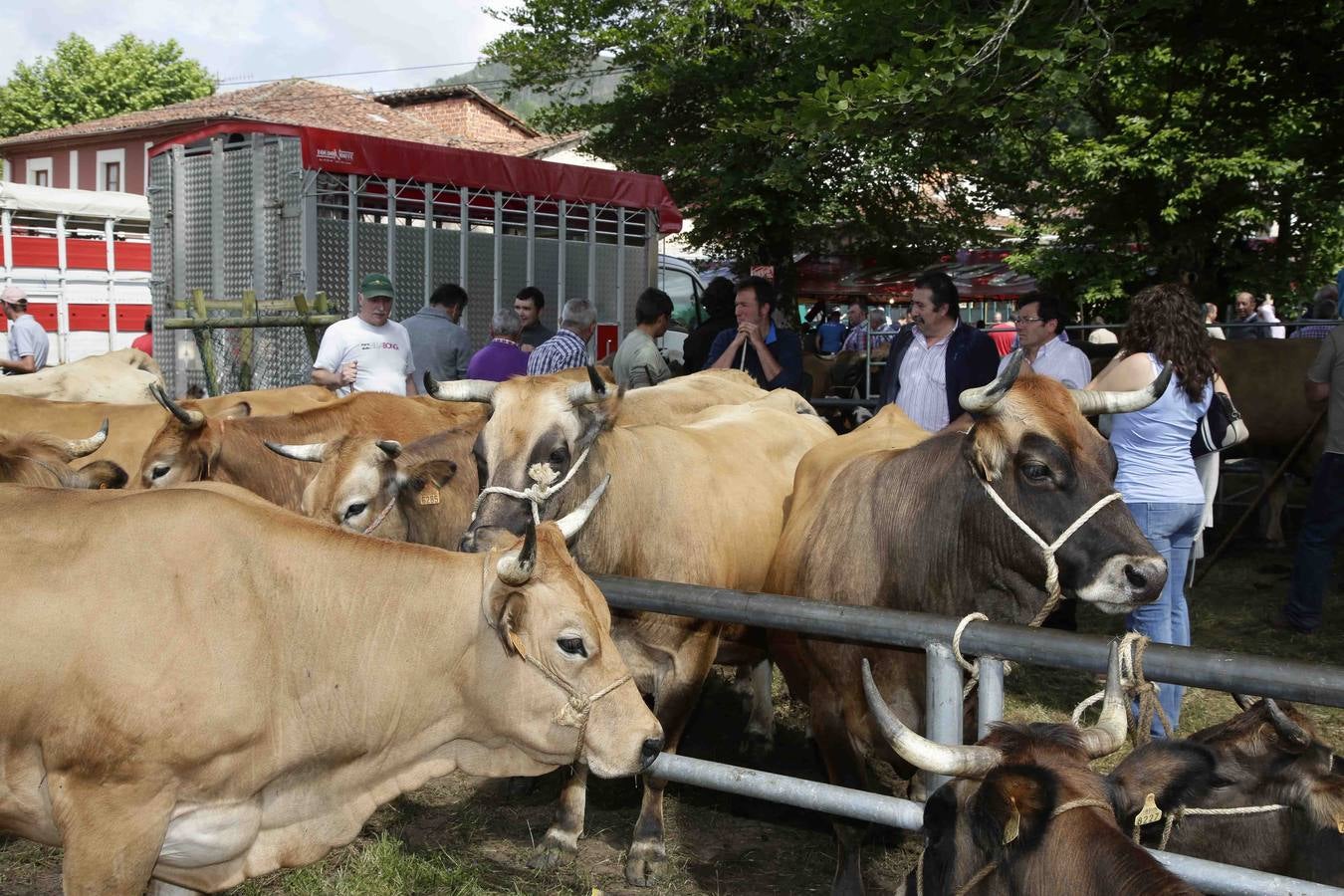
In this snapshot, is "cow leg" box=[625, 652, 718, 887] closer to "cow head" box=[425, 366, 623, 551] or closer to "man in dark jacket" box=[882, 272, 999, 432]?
"cow head" box=[425, 366, 623, 551]

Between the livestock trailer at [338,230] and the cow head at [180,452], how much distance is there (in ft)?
11.7

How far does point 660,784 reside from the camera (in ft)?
15.8

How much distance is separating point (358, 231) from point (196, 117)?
106 feet

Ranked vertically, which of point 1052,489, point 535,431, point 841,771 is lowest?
point 841,771

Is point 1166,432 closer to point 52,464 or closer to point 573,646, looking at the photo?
point 573,646

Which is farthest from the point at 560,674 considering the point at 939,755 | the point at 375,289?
the point at 375,289

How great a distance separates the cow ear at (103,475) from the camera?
6.02 metres

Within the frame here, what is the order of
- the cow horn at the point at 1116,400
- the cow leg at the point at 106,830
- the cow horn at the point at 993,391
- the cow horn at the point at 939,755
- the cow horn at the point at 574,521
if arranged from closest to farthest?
the cow horn at the point at 939,755
the cow leg at the point at 106,830
the cow horn at the point at 574,521
the cow horn at the point at 993,391
the cow horn at the point at 1116,400

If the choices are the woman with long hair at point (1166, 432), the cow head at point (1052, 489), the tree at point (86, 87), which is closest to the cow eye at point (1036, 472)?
the cow head at point (1052, 489)

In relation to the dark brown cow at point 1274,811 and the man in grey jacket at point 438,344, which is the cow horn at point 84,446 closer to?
the man in grey jacket at point 438,344

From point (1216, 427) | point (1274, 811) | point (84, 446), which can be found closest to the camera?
point (1274, 811)

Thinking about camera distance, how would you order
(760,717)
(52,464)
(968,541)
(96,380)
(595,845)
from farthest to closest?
1. (96,380)
2. (760,717)
3. (52,464)
4. (595,845)
5. (968,541)

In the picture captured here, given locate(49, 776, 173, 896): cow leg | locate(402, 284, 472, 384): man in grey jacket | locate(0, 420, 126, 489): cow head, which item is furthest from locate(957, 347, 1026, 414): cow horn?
locate(402, 284, 472, 384): man in grey jacket

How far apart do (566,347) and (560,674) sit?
4.16 m
